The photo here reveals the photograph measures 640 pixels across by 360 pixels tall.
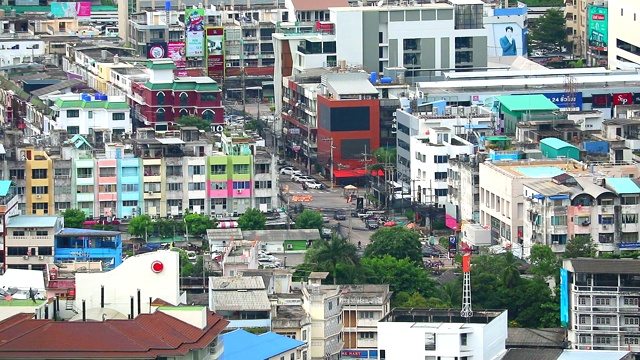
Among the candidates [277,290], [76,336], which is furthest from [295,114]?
[76,336]

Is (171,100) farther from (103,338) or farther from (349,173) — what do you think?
(103,338)

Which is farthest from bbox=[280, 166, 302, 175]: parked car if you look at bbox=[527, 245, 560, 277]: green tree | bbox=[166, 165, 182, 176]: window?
bbox=[527, 245, 560, 277]: green tree

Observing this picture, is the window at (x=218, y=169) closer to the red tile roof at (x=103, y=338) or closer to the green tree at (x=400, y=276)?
the green tree at (x=400, y=276)

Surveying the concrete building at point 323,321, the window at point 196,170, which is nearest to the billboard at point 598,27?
the window at point 196,170

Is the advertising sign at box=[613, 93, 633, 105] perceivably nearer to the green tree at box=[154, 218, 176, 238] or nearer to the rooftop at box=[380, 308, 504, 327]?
the green tree at box=[154, 218, 176, 238]

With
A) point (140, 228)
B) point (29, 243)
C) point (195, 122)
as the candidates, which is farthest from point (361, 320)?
point (195, 122)

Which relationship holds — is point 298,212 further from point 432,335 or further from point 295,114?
point 432,335

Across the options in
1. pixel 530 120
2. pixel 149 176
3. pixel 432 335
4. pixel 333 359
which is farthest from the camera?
pixel 530 120
